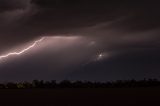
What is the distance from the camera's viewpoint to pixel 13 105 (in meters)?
32.1

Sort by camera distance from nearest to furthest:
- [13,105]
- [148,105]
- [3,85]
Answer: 1. [148,105]
2. [13,105]
3. [3,85]

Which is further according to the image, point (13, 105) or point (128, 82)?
point (128, 82)

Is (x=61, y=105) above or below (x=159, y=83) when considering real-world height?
below

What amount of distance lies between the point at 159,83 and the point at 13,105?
240 ft

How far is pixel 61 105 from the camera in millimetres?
31453

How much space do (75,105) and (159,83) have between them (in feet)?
239

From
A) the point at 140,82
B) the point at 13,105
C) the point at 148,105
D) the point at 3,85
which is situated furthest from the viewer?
the point at 140,82

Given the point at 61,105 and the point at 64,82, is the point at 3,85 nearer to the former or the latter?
the point at 64,82

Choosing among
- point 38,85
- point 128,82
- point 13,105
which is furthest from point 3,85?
point 13,105

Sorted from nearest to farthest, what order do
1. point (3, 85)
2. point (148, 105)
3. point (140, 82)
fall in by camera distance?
1. point (148, 105)
2. point (3, 85)
3. point (140, 82)

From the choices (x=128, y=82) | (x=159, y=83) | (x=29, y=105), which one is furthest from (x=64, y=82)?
(x=29, y=105)

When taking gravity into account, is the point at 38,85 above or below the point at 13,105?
above

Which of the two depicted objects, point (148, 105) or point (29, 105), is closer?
point (148, 105)

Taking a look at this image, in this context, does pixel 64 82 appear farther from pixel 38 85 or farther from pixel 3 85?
pixel 3 85
